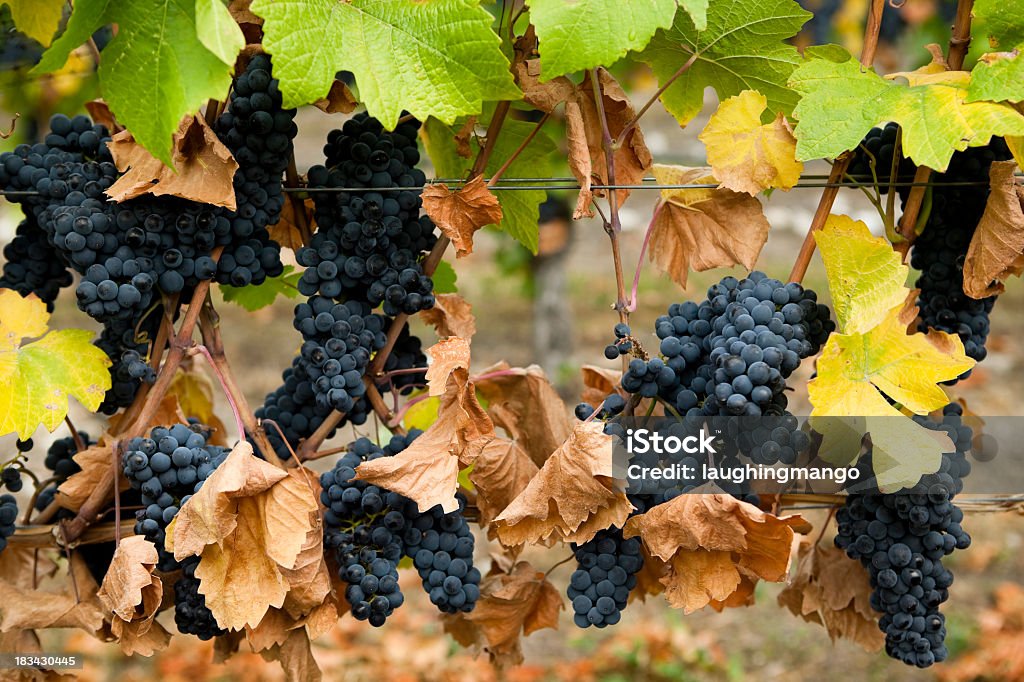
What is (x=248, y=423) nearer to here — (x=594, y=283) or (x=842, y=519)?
(x=842, y=519)

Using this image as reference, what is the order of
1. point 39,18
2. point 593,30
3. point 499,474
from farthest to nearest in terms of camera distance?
point 39,18 < point 499,474 < point 593,30

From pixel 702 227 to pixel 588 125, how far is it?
214 mm

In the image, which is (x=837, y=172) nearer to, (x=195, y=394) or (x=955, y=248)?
(x=955, y=248)

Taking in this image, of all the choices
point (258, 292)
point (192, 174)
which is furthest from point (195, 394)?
point (192, 174)

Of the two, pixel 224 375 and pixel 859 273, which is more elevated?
pixel 859 273

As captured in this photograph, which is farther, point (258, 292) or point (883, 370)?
point (258, 292)

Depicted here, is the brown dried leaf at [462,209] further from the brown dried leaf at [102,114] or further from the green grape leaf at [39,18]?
the green grape leaf at [39,18]

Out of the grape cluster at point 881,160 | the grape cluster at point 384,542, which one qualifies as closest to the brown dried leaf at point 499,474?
the grape cluster at point 384,542

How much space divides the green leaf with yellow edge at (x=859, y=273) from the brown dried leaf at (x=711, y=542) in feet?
0.86

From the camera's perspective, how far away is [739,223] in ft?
4.17

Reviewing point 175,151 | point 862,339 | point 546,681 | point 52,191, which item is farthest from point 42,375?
point 546,681

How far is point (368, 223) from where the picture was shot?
123 centimetres

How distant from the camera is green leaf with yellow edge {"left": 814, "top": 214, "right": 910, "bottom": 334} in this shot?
1.16 meters

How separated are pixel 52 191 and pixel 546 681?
2305mm
